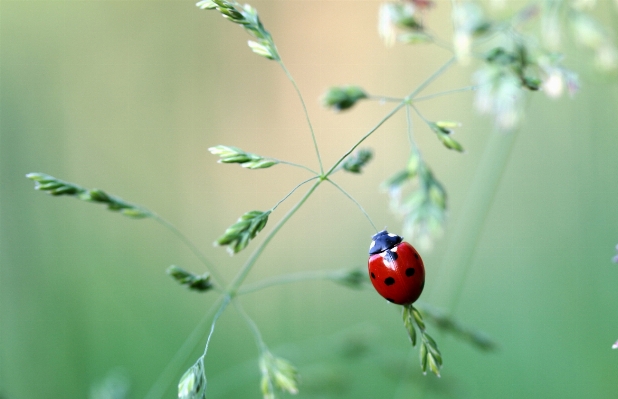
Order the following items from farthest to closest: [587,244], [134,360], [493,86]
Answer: [587,244], [134,360], [493,86]

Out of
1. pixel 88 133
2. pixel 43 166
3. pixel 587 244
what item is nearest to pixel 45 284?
pixel 43 166

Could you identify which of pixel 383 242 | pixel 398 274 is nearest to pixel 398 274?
pixel 398 274

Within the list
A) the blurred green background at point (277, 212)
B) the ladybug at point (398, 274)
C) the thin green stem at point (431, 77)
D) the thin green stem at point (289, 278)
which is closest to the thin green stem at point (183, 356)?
the thin green stem at point (289, 278)

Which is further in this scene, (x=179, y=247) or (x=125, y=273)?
(x=179, y=247)

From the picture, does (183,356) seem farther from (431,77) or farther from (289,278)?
(431,77)

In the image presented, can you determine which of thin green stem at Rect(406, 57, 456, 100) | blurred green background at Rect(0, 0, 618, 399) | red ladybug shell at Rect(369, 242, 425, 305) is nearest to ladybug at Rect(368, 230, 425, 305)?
red ladybug shell at Rect(369, 242, 425, 305)

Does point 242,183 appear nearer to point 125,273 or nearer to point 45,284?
point 125,273
